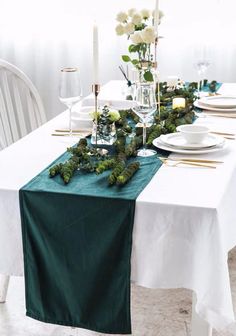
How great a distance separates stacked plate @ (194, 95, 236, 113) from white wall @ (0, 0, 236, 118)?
37.3 inches

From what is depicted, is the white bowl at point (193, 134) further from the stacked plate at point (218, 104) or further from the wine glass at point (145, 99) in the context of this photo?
the stacked plate at point (218, 104)

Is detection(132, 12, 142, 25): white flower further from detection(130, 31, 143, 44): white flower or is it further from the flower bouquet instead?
detection(130, 31, 143, 44): white flower

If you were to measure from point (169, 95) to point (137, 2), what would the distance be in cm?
106

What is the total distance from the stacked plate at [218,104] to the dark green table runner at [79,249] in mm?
813

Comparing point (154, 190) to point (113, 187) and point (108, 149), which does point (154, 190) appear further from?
point (108, 149)

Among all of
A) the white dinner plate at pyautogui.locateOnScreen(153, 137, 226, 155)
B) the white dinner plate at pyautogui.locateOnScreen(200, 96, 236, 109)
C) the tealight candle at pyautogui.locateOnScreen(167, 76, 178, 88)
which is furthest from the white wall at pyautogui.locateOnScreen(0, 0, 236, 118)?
the white dinner plate at pyautogui.locateOnScreen(153, 137, 226, 155)

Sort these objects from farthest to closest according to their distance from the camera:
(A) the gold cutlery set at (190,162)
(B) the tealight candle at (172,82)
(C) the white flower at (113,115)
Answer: (B) the tealight candle at (172,82)
(C) the white flower at (113,115)
(A) the gold cutlery set at (190,162)

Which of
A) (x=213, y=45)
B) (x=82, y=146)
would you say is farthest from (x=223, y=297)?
(x=213, y=45)

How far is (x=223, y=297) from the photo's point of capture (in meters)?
1.63

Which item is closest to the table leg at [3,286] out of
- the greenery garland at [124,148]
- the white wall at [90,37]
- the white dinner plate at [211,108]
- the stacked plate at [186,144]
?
the greenery garland at [124,148]

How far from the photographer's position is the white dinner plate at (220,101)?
2557mm

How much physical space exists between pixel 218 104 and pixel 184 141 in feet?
1.74

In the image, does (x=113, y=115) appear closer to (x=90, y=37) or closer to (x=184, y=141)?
(x=184, y=141)

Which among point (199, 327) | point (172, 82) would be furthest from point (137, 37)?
point (199, 327)
